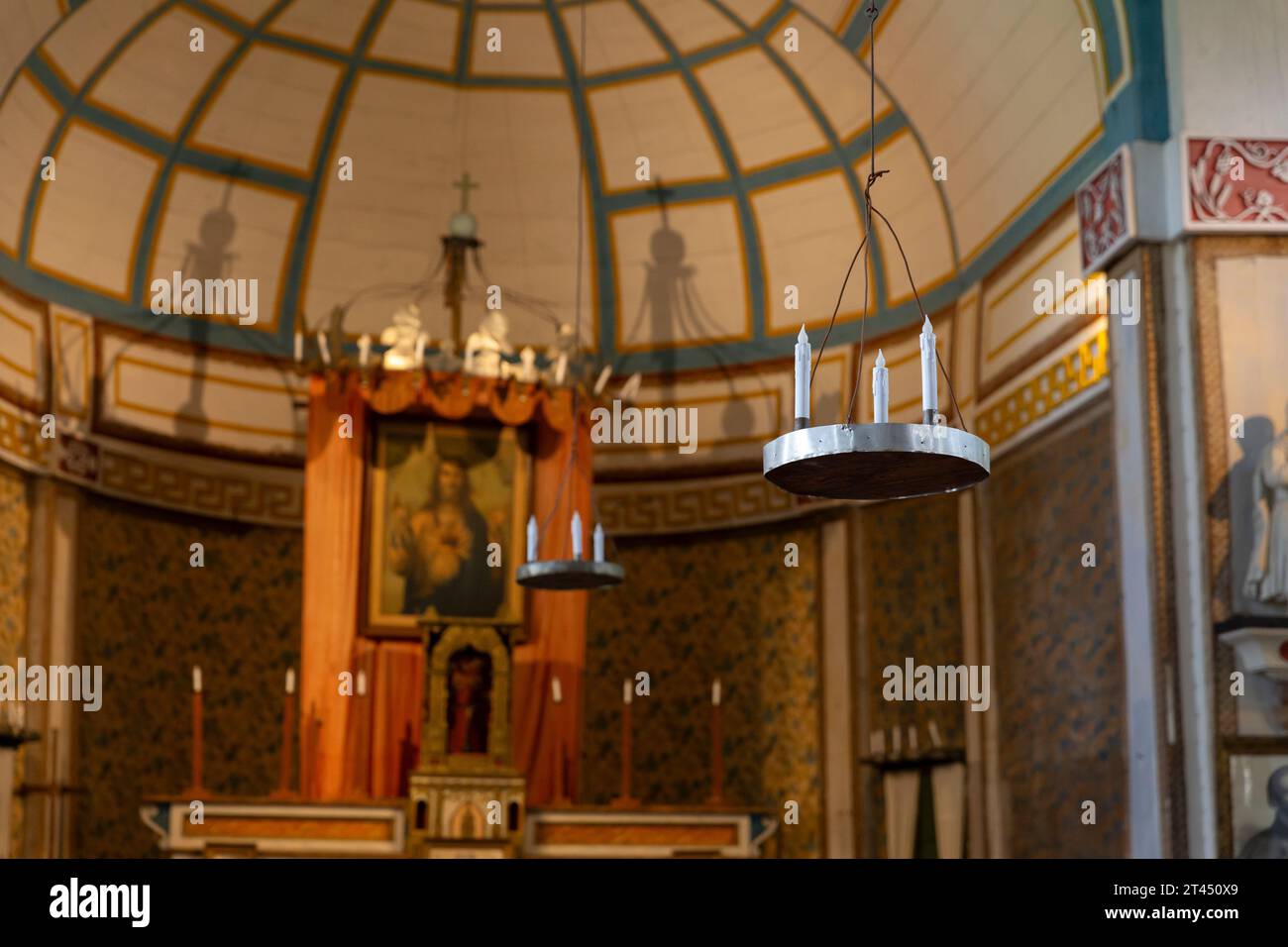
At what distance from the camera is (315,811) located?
12.0 m

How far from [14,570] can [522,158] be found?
18.7ft

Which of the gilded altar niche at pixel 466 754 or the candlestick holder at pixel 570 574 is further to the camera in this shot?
the gilded altar niche at pixel 466 754

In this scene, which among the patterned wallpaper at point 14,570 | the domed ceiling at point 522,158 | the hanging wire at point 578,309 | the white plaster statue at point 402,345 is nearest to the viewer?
the patterned wallpaper at point 14,570

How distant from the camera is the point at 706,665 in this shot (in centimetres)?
1505

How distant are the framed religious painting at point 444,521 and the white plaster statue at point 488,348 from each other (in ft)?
1.56

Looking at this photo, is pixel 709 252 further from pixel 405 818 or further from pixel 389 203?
pixel 405 818

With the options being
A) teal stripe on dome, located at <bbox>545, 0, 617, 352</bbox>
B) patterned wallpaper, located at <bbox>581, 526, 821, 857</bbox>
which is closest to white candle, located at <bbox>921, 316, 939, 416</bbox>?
patterned wallpaper, located at <bbox>581, 526, 821, 857</bbox>

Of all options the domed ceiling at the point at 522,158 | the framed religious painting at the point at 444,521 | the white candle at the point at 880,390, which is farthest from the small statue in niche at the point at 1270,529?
the framed religious painting at the point at 444,521

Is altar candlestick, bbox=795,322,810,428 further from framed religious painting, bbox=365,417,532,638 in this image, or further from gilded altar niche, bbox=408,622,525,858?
framed religious painting, bbox=365,417,532,638

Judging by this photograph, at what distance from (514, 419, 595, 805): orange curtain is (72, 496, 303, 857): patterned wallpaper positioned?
2.41 m

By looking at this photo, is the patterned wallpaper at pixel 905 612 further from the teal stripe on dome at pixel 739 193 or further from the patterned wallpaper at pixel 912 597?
the teal stripe on dome at pixel 739 193

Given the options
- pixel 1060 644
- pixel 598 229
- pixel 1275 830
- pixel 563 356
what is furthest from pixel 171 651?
pixel 1275 830

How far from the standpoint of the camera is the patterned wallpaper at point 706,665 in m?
14.5

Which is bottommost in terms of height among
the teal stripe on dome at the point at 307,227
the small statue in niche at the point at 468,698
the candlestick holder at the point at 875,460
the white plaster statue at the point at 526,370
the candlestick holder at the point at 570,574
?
the small statue in niche at the point at 468,698
